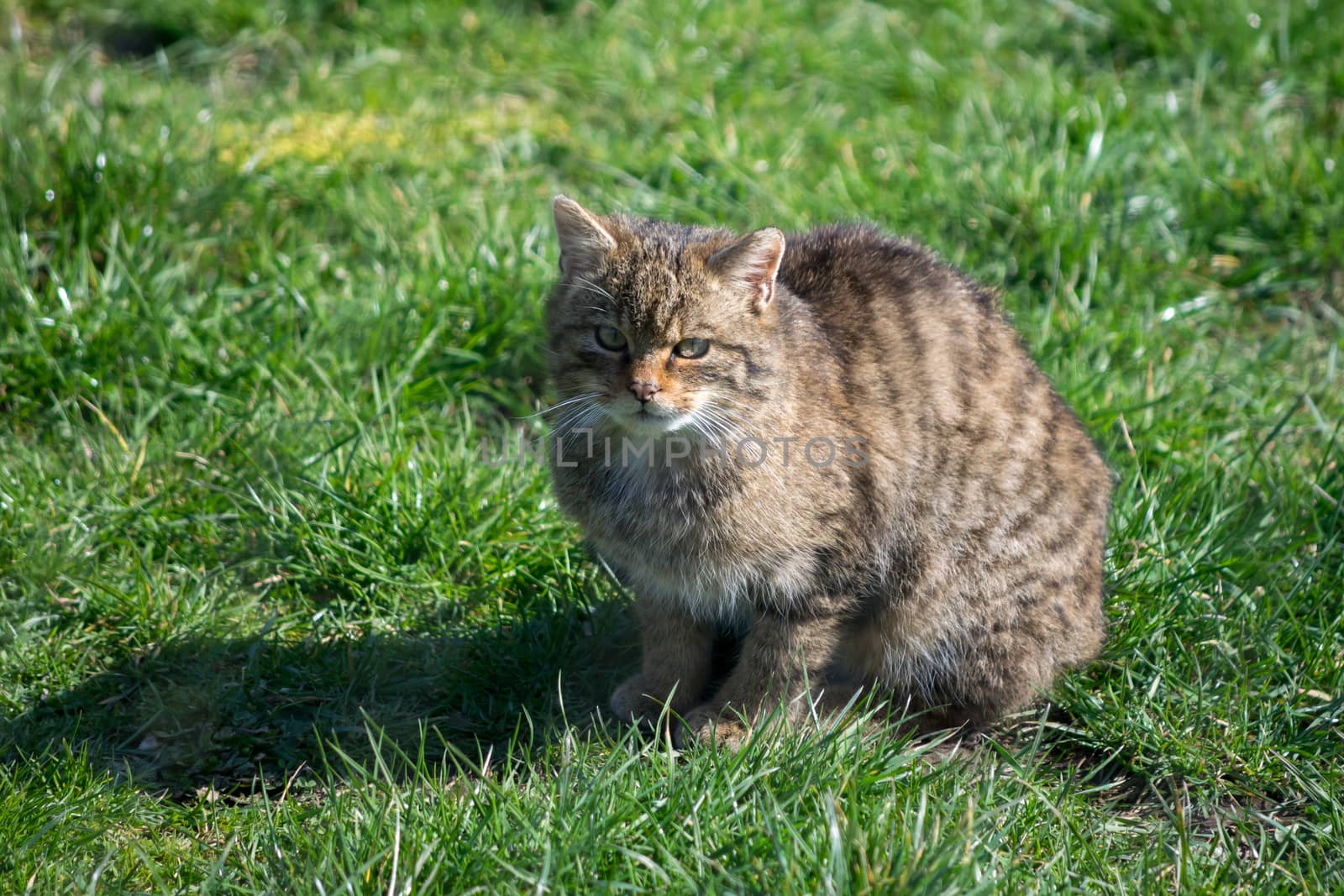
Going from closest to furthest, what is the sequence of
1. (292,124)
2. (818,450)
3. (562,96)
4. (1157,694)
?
(818,450) < (1157,694) < (292,124) < (562,96)

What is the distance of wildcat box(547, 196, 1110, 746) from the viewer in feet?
10.5

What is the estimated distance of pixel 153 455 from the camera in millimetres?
4227

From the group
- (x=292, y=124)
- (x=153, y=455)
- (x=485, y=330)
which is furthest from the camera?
(x=292, y=124)

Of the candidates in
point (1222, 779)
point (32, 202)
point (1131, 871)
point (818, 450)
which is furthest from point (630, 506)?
point (32, 202)

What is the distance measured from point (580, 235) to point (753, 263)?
46cm

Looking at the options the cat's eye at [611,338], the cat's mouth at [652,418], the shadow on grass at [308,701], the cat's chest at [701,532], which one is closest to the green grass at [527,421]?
the shadow on grass at [308,701]

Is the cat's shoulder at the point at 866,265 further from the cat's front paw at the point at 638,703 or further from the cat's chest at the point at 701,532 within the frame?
the cat's front paw at the point at 638,703

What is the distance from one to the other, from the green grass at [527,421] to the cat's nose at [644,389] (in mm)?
857

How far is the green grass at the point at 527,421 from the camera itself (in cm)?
298

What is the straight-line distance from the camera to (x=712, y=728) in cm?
321

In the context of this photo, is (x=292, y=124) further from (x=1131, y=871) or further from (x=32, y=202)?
(x=1131, y=871)

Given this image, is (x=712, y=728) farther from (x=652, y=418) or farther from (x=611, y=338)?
(x=611, y=338)

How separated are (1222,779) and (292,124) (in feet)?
14.7

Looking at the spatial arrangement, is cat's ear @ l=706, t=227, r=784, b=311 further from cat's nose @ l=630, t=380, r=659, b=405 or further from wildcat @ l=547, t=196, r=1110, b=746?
cat's nose @ l=630, t=380, r=659, b=405
